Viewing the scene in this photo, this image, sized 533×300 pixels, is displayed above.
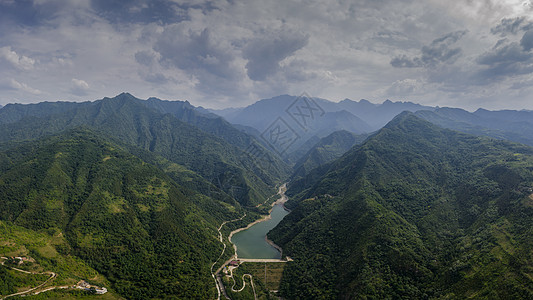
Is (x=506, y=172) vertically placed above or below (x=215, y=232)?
above

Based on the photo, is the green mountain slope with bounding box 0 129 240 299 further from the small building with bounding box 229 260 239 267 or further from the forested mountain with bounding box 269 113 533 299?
the forested mountain with bounding box 269 113 533 299

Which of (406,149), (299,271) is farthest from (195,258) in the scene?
(406,149)

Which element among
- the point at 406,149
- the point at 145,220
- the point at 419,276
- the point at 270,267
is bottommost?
the point at 270,267

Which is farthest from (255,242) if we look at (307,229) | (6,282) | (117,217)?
(6,282)

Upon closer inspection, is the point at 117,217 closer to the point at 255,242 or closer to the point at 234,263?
the point at 234,263

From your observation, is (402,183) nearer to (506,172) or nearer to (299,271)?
(506,172)
